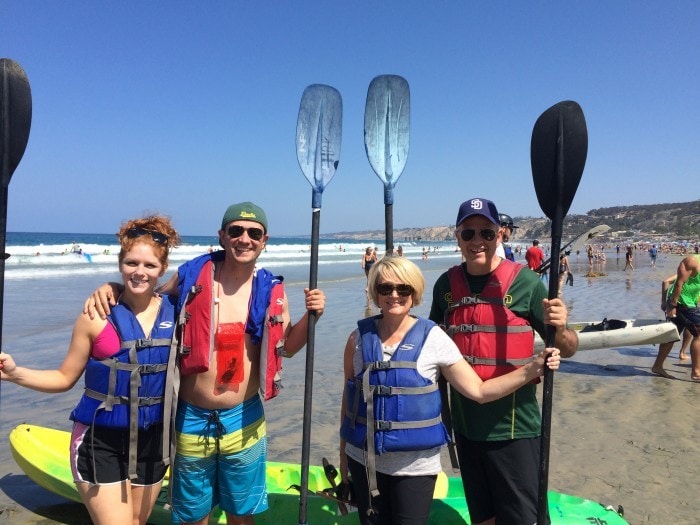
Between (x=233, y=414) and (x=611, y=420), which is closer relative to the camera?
(x=233, y=414)

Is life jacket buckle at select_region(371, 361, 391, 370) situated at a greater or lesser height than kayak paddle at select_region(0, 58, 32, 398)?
lesser

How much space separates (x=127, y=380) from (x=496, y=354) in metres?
1.71

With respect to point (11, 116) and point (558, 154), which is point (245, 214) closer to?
point (11, 116)

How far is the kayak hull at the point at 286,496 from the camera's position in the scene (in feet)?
10.0

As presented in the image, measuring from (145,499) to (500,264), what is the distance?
2011 mm

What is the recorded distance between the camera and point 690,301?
668cm

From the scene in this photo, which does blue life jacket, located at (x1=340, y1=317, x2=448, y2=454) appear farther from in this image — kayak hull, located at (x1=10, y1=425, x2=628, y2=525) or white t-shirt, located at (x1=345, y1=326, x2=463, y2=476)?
kayak hull, located at (x1=10, y1=425, x2=628, y2=525)

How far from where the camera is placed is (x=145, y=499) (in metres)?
2.35

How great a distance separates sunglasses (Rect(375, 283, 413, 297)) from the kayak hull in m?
1.66

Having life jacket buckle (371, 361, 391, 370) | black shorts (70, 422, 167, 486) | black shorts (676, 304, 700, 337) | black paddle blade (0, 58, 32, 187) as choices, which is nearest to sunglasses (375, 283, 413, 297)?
life jacket buckle (371, 361, 391, 370)

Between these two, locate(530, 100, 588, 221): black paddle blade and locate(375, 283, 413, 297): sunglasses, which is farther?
locate(530, 100, 588, 221): black paddle blade

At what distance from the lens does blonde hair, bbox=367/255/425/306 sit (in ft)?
7.27

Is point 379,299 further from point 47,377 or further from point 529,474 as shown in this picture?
point 47,377

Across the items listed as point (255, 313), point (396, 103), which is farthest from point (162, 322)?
point (396, 103)
